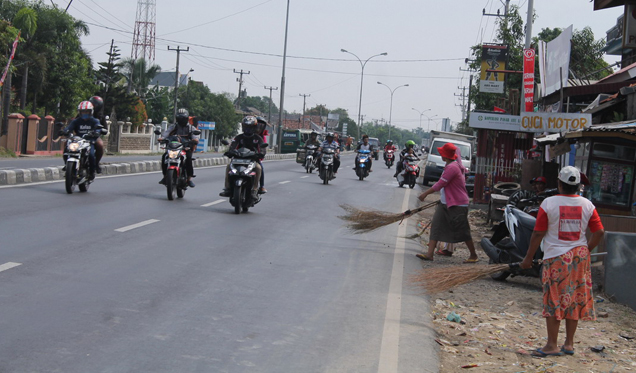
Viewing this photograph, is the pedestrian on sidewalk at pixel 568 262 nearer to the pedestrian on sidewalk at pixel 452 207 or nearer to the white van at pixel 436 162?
the pedestrian on sidewalk at pixel 452 207

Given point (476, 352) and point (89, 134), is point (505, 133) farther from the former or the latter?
point (476, 352)

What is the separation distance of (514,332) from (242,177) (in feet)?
23.5

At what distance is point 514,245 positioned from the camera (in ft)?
28.1

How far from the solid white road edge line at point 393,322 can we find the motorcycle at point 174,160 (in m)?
5.53

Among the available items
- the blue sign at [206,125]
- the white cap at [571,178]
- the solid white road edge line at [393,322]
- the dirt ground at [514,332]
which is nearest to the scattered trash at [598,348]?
the dirt ground at [514,332]

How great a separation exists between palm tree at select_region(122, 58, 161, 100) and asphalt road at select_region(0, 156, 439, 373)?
5088 centimetres

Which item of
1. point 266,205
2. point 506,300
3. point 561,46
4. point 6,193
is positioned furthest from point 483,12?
point 506,300

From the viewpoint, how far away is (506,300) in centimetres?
796

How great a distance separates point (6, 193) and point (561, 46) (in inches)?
536

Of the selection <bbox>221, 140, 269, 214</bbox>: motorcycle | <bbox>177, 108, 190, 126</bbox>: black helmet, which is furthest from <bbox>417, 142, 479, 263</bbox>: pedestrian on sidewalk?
<bbox>177, 108, 190, 126</bbox>: black helmet

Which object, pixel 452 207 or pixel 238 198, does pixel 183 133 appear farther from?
pixel 452 207

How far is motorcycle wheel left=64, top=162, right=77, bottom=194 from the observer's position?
44.4ft

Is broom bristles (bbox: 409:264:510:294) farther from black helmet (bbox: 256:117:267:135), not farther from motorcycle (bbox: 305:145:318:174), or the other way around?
motorcycle (bbox: 305:145:318:174)

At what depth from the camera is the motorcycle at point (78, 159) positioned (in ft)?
44.1
